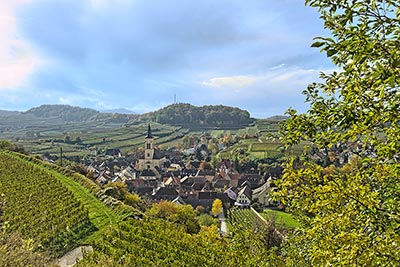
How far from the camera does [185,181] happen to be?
7469cm

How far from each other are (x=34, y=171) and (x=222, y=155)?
245 ft

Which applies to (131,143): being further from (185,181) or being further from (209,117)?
(209,117)

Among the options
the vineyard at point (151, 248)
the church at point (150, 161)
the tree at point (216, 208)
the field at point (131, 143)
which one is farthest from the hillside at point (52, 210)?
the field at point (131, 143)

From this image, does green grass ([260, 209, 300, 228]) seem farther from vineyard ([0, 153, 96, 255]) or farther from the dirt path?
the dirt path

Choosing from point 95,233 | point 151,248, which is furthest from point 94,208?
point 151,248

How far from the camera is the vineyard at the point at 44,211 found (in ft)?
56.7

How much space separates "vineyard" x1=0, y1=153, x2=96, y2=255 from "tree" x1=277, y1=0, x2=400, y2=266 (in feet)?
36.1

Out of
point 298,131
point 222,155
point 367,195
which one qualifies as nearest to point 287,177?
point 298,131

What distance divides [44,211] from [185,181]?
5869 centimetres

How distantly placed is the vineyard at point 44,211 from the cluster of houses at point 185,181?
25.4 metres

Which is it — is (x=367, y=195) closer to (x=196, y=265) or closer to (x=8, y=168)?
(x=196, y=265)

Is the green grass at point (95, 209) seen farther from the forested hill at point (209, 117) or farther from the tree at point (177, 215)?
the forested hill at point (209, 117)

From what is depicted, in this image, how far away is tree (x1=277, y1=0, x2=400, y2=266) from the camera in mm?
3224

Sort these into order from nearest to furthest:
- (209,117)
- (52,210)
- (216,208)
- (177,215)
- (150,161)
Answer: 1. (52,210)
2. (177,215)
3. (216,208)
4. (150,161)
5. (209,117)
